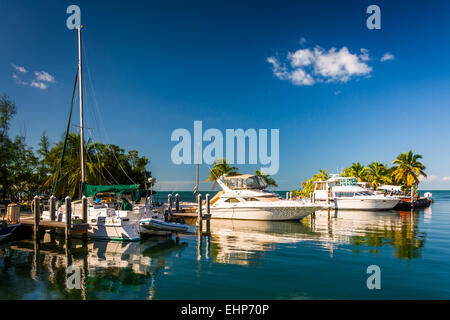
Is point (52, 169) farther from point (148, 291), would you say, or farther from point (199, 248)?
point (148, 291)

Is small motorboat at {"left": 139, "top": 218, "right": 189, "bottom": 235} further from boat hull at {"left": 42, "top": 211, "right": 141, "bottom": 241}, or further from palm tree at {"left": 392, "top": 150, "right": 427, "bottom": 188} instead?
palm tree at {"left": 392, "top": 150, "right": 427, "bottom": 188}

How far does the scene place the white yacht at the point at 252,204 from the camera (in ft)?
84.5

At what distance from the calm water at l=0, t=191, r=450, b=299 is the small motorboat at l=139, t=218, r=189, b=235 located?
2.41 feet

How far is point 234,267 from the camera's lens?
11.6m

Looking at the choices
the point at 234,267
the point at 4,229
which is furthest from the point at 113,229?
the point at 234,267

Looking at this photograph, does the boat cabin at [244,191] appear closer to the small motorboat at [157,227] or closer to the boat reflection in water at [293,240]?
the boat reflection in water at [293,240]

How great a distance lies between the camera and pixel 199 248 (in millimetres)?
15477

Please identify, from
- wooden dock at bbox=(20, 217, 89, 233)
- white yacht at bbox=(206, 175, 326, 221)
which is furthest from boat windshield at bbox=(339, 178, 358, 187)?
wooden dock at bbox=(20, 217, 89, 233)

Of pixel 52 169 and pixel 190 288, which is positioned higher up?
pixel 52 169

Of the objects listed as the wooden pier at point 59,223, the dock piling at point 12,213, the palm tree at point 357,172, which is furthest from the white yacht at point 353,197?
the dock piling at point 12,213

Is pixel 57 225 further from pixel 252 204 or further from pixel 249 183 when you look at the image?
pixel 249 183
